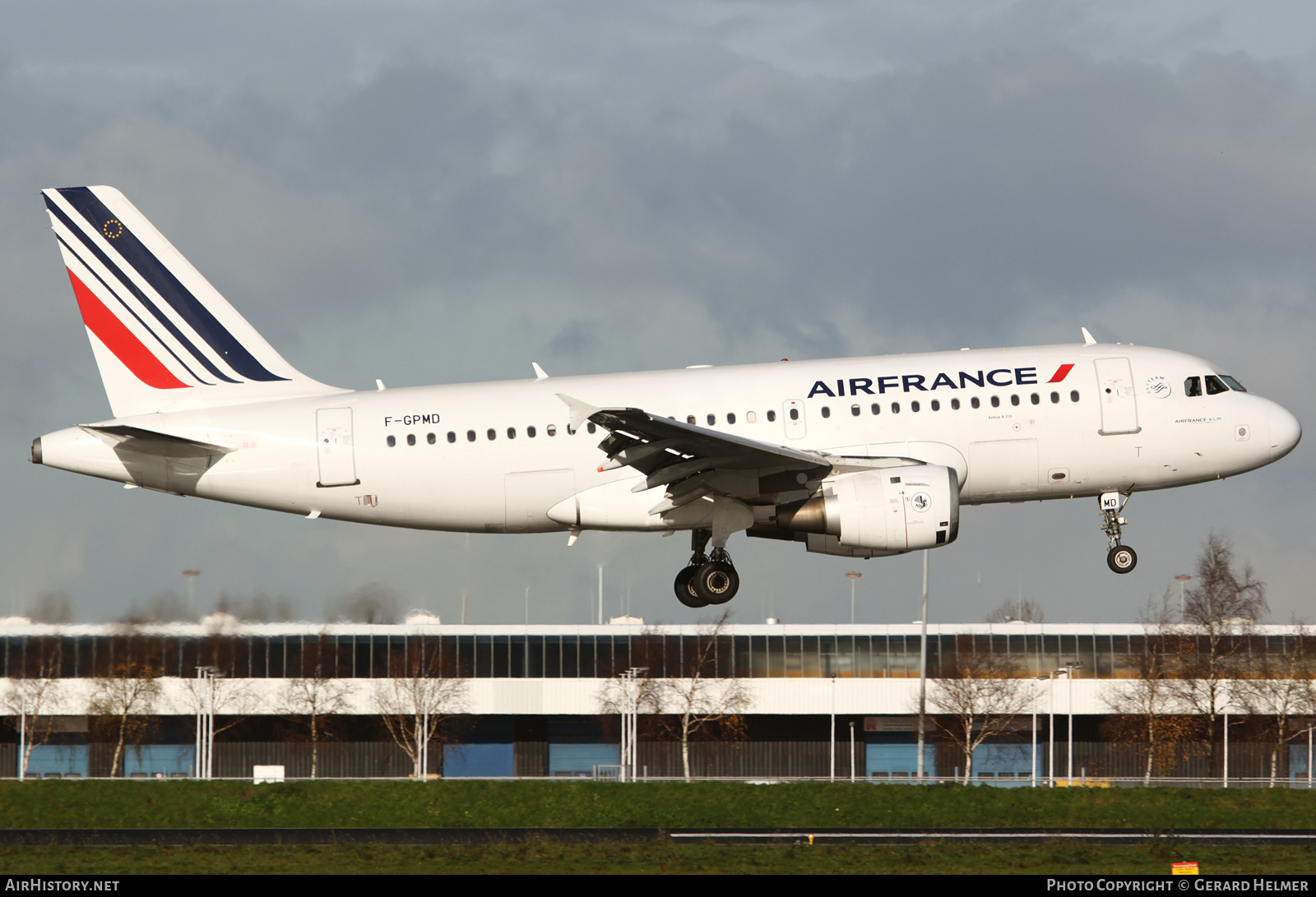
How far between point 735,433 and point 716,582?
3.27 m

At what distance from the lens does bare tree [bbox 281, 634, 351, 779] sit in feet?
245

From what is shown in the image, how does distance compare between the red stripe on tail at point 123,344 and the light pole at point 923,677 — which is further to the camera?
the light pole at point 923,677

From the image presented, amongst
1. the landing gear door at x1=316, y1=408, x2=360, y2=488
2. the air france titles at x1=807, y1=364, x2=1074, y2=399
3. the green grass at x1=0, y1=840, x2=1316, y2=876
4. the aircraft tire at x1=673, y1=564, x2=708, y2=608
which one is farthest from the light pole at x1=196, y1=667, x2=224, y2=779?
the air france titles at x1=807, y1=364, x2=1074, y2=399

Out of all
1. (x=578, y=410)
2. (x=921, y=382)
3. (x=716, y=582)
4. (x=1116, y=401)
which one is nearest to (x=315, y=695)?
(x=716, y=582)

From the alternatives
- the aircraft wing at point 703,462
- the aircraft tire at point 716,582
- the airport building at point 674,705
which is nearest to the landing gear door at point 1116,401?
the aircraft wing at point 703,462

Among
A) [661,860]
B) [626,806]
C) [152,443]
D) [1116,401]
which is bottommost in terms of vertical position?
[626,806]

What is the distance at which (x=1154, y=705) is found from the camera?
7462cm

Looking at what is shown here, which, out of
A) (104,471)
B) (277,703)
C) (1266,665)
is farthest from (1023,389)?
(277,703)

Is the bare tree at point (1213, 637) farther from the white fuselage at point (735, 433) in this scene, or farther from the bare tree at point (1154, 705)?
the white fuselage at point (735, 433)

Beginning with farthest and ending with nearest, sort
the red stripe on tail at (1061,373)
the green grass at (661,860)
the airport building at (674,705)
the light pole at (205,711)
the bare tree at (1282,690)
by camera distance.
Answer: the airport building at (674,705), the bare tree at (1282,690), the light pole at (205,711), the red stripe on tail at (1061,373), the green grass at (661,860)

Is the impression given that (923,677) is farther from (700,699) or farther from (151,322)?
(151,322)

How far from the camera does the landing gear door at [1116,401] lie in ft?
105

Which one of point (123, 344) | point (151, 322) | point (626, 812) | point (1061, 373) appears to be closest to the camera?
point (1061, 373)

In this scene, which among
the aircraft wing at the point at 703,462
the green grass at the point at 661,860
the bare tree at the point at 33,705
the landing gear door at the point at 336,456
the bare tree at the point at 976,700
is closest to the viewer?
the aircraft wing at the point at 703,462
